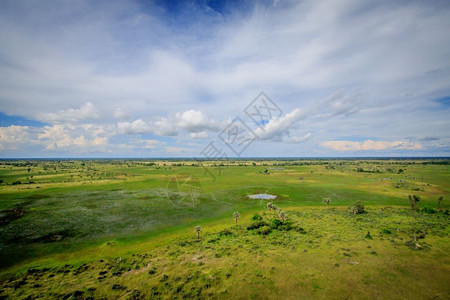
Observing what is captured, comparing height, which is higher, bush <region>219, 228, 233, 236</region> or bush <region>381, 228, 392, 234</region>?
bush <region>381, 228, 392, 234</region>

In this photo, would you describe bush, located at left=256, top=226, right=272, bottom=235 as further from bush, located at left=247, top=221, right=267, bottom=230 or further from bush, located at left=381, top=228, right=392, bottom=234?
bush, located at left=381, top=228, right=392, bottom=234

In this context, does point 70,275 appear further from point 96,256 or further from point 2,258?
point 2,258

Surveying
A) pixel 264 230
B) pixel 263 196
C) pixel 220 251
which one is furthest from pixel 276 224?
pixel 263 196

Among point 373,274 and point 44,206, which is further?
point 44,206

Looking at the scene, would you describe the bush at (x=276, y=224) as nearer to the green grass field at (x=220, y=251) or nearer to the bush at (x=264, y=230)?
the green grass field at (x=220, y=251)

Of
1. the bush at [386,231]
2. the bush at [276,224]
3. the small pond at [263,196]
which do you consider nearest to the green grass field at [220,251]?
the bush at [276,224]

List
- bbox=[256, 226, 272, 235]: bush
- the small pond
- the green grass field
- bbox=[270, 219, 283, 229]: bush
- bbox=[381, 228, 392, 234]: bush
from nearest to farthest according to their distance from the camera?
the green grass field → bbox=[381, 228, 392, 234]: bush → bbox=[256, 226, 272, 235]: bush → bbox=[270, 219, 283, 229]: bush → the small pond

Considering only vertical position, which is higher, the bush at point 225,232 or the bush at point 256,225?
the bush at point 256,225

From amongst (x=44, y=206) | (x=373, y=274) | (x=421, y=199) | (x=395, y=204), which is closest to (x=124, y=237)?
(x=44, y=206)

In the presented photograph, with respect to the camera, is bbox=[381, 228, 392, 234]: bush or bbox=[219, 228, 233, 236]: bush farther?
bbox=[219, 228, 233, 236]: bush

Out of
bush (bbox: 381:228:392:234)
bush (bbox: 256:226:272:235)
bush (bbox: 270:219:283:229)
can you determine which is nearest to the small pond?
bush (bbox: 270:219:283:229)

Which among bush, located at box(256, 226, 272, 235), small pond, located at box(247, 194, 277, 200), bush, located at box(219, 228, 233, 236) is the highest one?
small pond, located at box(247, 194, 277, 200)
